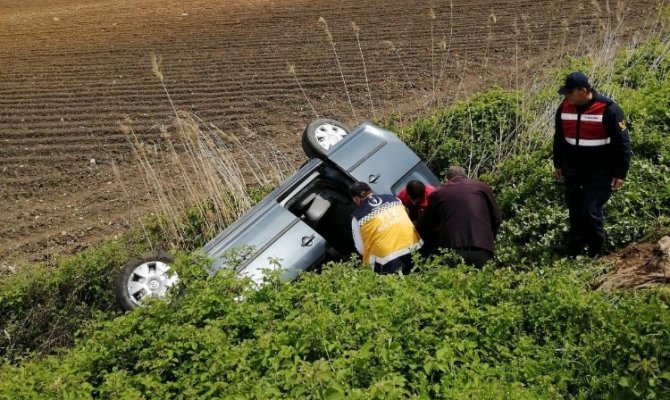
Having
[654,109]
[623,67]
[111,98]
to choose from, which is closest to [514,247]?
[654,109]

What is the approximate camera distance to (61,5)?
21.4 meters

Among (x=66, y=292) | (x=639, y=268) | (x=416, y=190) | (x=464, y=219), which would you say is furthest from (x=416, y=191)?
(x=66, y=292)

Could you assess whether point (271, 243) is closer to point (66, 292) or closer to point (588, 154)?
point (588, 154)

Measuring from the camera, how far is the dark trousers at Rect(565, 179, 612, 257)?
511cm

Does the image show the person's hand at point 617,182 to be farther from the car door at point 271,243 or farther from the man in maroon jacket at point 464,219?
the car door at point 271,243

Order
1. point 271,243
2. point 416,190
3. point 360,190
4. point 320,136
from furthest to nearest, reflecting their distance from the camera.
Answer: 1. point 320,136
2. point 416,190
3. point 271,243
4. point 360,190

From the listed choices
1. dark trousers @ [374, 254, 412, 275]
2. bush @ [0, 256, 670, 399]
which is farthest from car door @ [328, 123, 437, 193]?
bush @ [0, 256, 670, 399]

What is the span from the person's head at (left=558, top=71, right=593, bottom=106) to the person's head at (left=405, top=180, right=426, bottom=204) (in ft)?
4.67

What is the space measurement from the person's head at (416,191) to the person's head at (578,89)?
4.67 ft

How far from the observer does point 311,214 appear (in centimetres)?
604

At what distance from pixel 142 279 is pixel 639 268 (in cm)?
428

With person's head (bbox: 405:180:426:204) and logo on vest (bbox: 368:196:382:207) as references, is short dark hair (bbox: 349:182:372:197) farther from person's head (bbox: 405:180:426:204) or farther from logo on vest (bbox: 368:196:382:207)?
person's head (bbox: 405:180:426:204)

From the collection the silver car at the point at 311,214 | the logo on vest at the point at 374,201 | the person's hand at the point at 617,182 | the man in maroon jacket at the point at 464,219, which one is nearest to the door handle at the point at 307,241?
the silver car at the point at 311,214

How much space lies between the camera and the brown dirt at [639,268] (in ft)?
14.8
